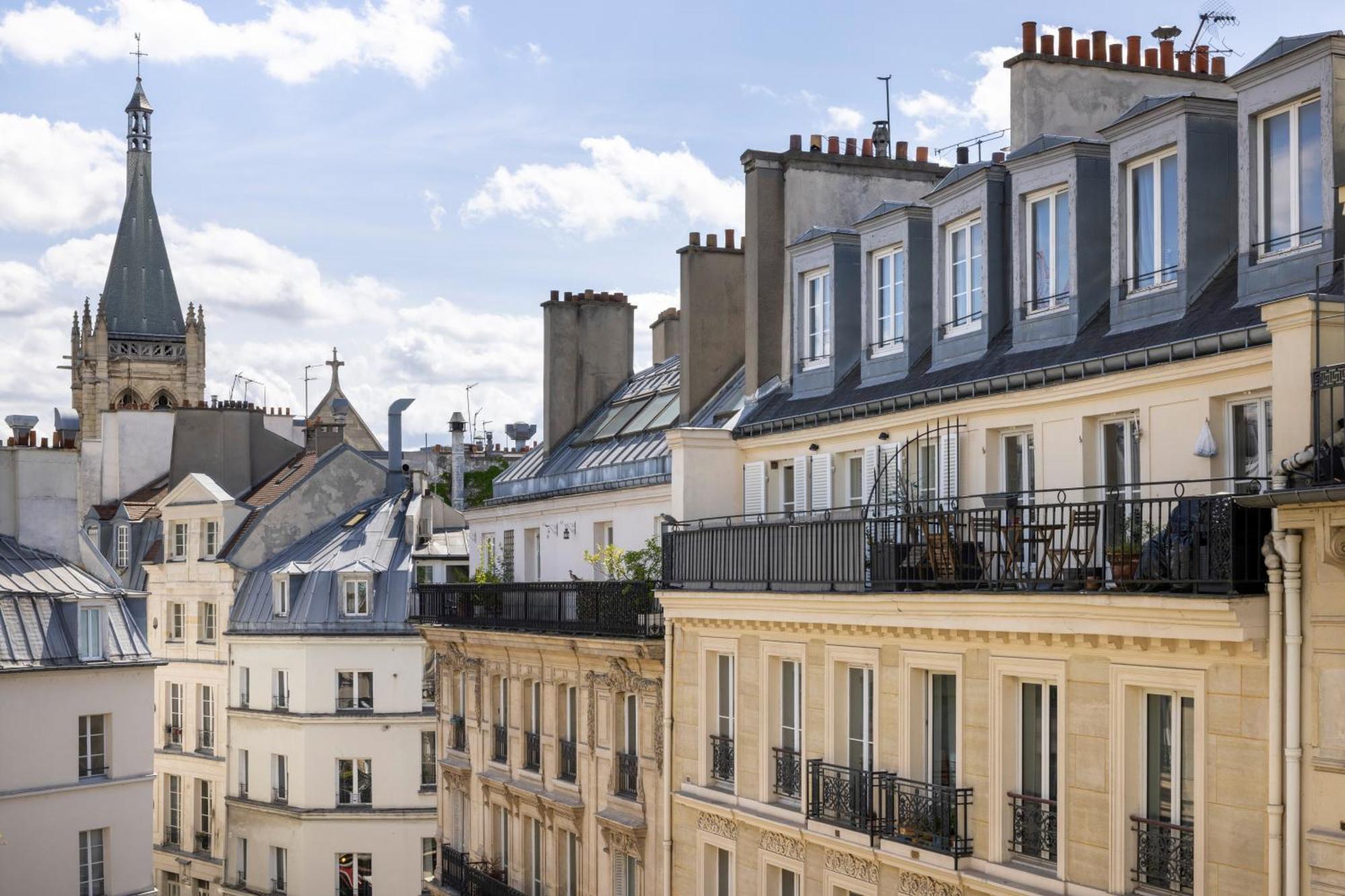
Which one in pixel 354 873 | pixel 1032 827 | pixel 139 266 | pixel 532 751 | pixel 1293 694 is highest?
pixel 139 266

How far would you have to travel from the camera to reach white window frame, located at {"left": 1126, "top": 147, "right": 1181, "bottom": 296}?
17.1 metres

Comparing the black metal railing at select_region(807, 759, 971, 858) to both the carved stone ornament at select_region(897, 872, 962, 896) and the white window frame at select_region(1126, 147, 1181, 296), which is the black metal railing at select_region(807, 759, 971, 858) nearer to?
the carved stone ornament at select_region(897, 872, 962, 896)

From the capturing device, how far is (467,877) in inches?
1324

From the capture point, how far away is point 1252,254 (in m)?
15.9

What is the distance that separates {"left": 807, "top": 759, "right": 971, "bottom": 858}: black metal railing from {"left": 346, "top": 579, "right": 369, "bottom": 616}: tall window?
26.8m

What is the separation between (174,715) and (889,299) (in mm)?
35364

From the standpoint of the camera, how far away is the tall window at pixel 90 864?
37.0 metres

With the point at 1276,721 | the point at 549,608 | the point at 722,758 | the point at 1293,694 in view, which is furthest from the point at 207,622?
the point at 1293,694

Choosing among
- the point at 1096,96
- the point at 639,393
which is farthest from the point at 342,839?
the point at 1096,96

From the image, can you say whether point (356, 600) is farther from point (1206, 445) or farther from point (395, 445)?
point (1206, 445)

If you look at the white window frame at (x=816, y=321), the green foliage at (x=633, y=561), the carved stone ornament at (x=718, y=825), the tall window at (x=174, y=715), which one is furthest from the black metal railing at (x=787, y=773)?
the tall window at (x=174, y=715)

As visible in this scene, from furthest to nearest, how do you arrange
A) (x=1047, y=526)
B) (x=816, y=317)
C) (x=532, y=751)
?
(x=532, y=751) < (x=816, y=317) < (x=1047, y=526)

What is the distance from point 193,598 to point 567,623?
25.9 metres

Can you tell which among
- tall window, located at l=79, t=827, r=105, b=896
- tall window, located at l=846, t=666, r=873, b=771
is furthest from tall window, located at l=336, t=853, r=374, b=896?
tall window, located at l=846, t=666, r=873, b=771
